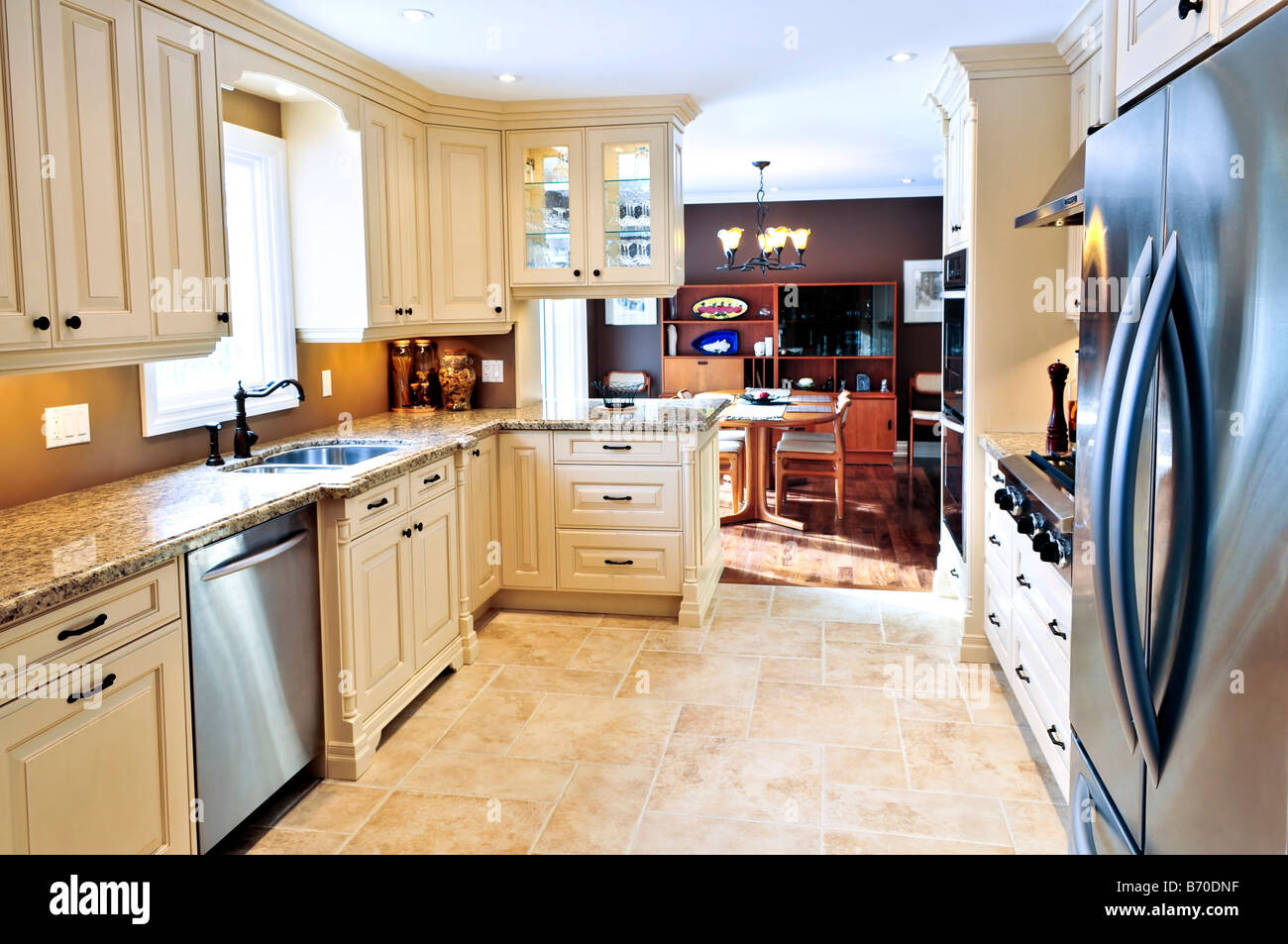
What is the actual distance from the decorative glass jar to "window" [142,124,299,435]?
105cm

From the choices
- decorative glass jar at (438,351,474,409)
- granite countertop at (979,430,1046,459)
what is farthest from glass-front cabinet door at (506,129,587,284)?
granite countertop at (979,430,1046,459)

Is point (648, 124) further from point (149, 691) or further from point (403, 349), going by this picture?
point (149, 691)

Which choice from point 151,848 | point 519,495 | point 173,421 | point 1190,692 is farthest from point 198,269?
point 1190,692

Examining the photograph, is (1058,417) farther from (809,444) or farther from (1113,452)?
(809,444)

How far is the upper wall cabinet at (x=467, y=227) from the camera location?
464 centimetres

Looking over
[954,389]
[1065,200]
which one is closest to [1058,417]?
[1065,200]

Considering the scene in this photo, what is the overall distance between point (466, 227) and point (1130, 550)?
3960 mm

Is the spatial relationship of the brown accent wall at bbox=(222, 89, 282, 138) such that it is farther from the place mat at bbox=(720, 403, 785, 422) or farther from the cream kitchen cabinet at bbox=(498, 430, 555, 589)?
the place mat at bbox=(720, 403, 785, 422)

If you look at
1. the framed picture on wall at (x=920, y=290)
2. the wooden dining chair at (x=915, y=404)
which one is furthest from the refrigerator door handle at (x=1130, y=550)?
the framed picture on wall at (x=920, y=290)

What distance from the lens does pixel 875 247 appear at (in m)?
9.54

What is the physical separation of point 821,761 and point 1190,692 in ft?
6.71

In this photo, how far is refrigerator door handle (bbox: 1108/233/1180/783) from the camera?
4.19ft

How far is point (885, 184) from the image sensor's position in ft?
28.9

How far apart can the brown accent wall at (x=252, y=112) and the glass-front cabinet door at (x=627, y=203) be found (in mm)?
1514
